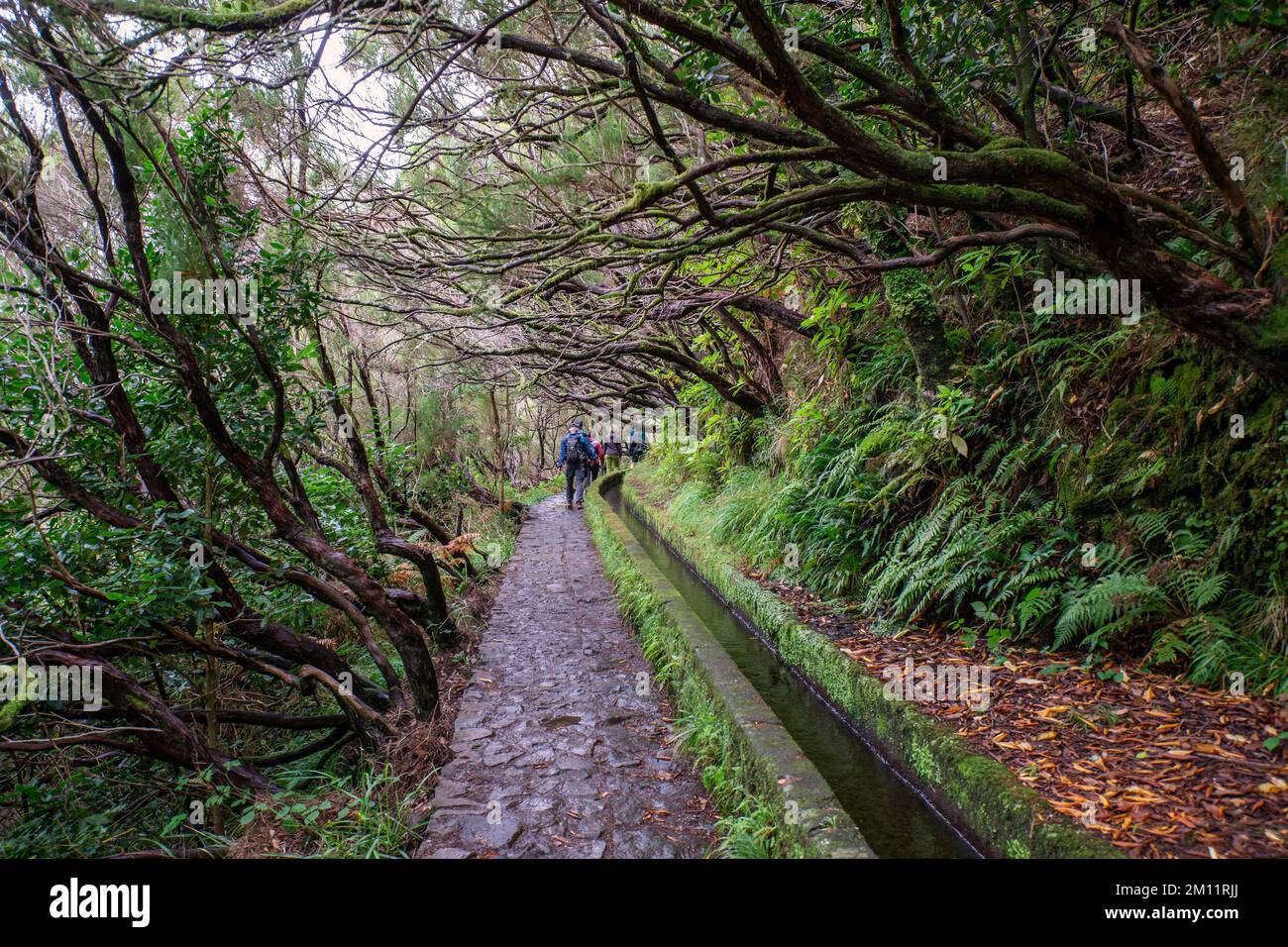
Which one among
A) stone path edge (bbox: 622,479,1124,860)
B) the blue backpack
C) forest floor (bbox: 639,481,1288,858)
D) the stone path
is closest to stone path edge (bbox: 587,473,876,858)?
the stone path

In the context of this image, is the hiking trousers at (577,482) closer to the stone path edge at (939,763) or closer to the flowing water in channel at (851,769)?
the flowing water in channel at (851,769)

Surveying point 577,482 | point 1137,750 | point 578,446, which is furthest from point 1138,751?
point 577,482

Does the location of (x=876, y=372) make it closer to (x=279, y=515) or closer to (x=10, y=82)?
(x=279, y=515)

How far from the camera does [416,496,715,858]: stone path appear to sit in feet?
11.0

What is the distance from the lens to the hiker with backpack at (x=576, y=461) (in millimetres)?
15109

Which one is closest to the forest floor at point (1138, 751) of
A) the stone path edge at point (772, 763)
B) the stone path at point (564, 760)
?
the stone path edge at point (772, 763)

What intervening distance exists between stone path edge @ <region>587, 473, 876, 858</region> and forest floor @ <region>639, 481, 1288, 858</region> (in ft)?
3.04

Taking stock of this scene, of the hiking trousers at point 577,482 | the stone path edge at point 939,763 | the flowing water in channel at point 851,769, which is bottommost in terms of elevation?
the flowing water in channel at point 851,769

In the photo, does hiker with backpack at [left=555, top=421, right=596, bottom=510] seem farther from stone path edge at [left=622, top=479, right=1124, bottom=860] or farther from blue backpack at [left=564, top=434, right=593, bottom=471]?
stone path edge at [left=622, top=479, right=1124, bottom=860]

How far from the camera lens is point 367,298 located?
988cm

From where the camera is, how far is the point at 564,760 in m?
4.16

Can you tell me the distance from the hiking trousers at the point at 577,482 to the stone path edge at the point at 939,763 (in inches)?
385

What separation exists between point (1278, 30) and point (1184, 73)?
97 cm
